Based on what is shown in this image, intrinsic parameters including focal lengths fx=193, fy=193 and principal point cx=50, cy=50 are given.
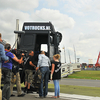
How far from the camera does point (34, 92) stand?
8891mm

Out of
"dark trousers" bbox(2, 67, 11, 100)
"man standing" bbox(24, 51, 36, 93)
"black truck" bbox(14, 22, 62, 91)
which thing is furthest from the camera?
"black truck" bbox(14, 22, 62, 91)

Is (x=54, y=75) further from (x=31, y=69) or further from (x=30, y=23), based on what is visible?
(x=30, y=23)

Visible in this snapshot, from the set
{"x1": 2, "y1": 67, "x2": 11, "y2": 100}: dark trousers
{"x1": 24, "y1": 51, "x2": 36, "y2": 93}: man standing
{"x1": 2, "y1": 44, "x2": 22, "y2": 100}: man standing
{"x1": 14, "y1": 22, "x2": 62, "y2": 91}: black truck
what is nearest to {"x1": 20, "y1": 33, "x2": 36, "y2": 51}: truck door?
{"x1": 14, "y1": 22, "x2": 62, "y2": 91}: black truck

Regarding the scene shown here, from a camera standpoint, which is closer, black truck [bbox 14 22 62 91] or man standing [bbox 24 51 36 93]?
man standing [bbox 24 51 36 93]

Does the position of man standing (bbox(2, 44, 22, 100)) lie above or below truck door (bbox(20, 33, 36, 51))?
below

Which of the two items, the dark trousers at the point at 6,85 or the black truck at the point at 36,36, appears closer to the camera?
the dark trousers at the point at 6,85

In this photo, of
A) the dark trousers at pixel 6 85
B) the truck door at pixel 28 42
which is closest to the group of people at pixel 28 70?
the dark trousers at pixel 6 85

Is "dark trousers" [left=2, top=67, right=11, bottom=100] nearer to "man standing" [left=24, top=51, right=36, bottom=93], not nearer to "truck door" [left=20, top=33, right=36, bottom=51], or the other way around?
"man standing" [left=24, top=51, right=36, bottom=93]

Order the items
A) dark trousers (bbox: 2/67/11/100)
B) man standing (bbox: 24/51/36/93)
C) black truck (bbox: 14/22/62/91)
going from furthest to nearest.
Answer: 1. black truck (bbox: 14/22/62/91)
2. man standing (bbox: 24/51/36/93)
3. dark trousers (bbox: 2/67/11/100)

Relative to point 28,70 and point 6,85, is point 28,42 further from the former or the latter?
point 6,85

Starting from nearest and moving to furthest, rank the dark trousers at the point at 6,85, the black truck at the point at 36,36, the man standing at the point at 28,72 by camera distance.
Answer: the dark trousers at the point at 6,85 < the man standing at the point at 28,72 < the black truck at the point at 36,36

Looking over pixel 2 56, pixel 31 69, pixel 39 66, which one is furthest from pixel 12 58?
pixel 31 69

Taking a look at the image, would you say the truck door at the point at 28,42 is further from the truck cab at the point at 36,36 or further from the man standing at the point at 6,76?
the man standing at the point at 6,76

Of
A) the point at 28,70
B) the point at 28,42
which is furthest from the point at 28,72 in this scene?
the point at 28,42
